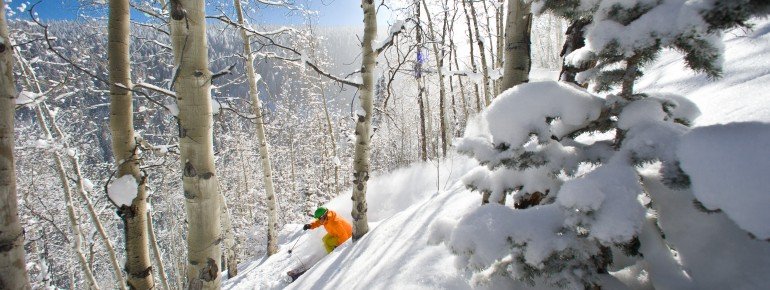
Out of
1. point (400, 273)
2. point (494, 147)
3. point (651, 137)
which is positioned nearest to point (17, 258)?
point (400, 273)

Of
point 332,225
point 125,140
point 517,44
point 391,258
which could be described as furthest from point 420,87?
point 517,44

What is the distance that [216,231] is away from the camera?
94.7 inches

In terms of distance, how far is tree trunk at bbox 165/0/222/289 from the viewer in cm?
220

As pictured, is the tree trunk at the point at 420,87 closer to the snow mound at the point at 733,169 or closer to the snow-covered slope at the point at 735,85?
the snow-covered slope at the point at 735,85

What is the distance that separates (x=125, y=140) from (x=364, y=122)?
2.63 metres

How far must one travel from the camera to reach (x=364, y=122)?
4656 millimetres

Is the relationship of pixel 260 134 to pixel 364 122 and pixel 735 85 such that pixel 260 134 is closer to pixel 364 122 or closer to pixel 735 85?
pixel 364 122

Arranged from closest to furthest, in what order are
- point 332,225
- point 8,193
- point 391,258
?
point 8,193, point 391,258, point 332,225

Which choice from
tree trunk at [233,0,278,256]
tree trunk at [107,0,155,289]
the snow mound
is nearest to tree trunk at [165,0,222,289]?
tree trunk at [107,0,155,289]

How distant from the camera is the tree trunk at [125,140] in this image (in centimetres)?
294

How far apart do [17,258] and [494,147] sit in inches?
105

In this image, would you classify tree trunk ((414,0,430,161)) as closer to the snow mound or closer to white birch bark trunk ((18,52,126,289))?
the snow mound

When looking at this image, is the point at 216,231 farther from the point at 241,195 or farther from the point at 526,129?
the point at 241,195

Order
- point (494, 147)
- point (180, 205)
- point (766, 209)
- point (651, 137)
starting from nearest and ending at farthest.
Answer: point (766, 209) → point (651, 137) → point (494, 147) → point (180, 205)
